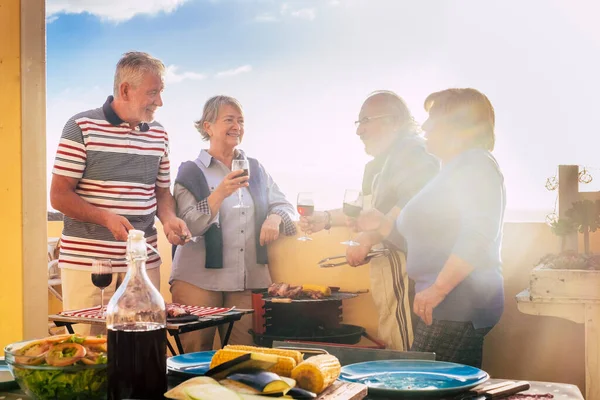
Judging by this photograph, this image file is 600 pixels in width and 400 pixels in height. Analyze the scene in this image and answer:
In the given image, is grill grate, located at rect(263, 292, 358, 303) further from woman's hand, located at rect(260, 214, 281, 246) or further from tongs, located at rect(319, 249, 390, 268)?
woman's hand, located at rect(260, 214, 281, 246)

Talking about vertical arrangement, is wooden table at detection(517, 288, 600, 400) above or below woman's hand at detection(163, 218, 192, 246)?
below

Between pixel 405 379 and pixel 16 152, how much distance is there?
6.97 feet

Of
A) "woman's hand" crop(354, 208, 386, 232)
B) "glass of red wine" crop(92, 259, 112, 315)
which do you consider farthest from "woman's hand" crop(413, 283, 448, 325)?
"glass of red wine" crop(92, 259, 112, 315)

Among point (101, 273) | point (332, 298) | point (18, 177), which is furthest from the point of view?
point (332, 298)

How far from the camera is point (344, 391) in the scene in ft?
3.52

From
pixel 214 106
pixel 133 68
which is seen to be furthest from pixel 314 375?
pixel 214 106

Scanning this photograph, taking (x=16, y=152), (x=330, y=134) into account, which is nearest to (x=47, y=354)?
(x=16, y=152)

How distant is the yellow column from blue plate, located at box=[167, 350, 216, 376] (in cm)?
169

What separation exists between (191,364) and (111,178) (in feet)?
5.95

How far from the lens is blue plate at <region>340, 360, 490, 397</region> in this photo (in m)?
1.15

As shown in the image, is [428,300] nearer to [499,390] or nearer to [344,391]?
[499,390]

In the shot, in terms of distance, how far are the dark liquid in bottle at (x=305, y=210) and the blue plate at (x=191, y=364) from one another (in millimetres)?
2069

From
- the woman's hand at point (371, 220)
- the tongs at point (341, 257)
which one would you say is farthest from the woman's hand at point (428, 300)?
the tongs at point (341, 257)

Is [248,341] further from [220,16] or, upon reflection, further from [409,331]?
[220,16]
